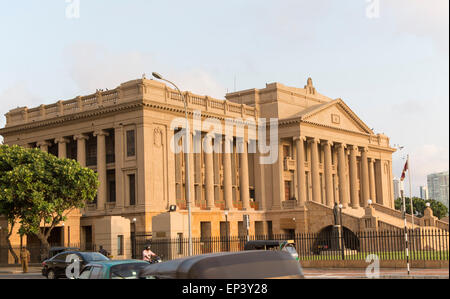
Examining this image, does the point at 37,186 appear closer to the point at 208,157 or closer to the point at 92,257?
the point at 92,257

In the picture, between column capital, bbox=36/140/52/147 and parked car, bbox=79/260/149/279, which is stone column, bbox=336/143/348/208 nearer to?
column capital, bbox=36/140/52/147

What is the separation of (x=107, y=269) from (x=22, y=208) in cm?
3351

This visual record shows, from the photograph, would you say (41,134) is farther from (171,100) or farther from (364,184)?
(364,184)

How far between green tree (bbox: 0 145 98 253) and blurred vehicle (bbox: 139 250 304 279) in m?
38.9

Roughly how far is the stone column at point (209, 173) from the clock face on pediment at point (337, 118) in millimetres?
11444

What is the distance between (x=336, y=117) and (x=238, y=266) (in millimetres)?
67970

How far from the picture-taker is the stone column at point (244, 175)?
222 ft

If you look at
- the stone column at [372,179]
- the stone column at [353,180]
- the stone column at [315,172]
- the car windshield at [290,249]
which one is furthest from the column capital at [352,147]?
the car windshield at [290,249]

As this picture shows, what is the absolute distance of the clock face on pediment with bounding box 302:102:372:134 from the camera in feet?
237

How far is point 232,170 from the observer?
69750mm
